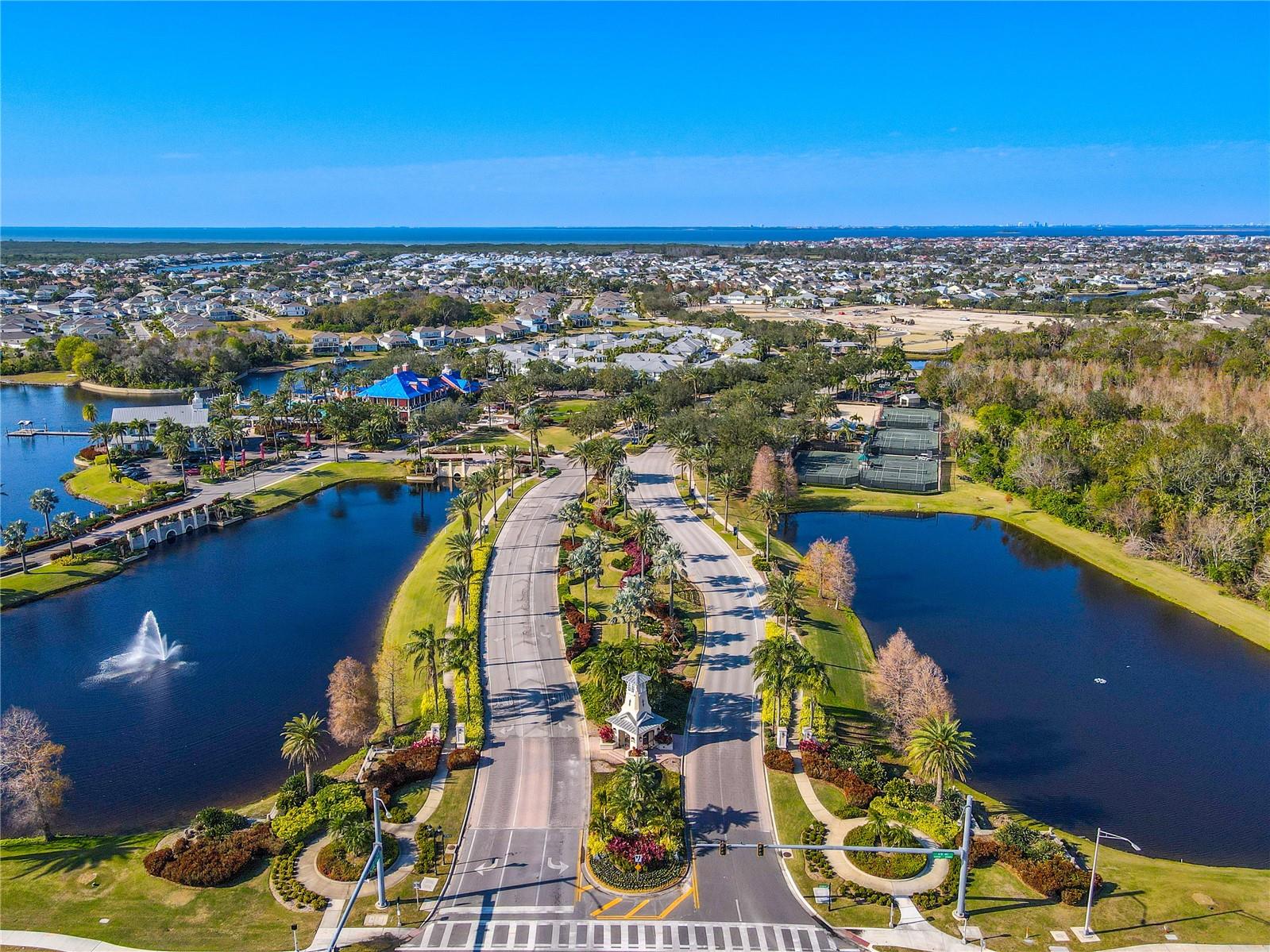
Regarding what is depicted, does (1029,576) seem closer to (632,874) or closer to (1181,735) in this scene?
(1181,735)

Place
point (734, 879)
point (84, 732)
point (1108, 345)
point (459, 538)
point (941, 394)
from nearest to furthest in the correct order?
point (734, 879), point (84, 732), point (459, 538), point (941, 394), point (1108, 345)

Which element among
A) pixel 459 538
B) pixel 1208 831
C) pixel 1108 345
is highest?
pixel 1108 345

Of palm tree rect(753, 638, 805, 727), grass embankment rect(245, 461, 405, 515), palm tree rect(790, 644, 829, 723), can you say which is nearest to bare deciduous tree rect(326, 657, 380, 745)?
palm tree rect(753, 638, 805, 727)

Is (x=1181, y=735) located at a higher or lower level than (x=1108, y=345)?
lower

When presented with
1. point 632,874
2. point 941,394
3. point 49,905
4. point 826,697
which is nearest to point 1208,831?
point 826,697

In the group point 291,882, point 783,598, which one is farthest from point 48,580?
point 783,598

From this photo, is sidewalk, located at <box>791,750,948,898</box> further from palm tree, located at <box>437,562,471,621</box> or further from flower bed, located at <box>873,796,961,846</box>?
palm tree, located at <box>437,562,471,621</box>

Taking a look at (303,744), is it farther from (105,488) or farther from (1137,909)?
(105,488)
